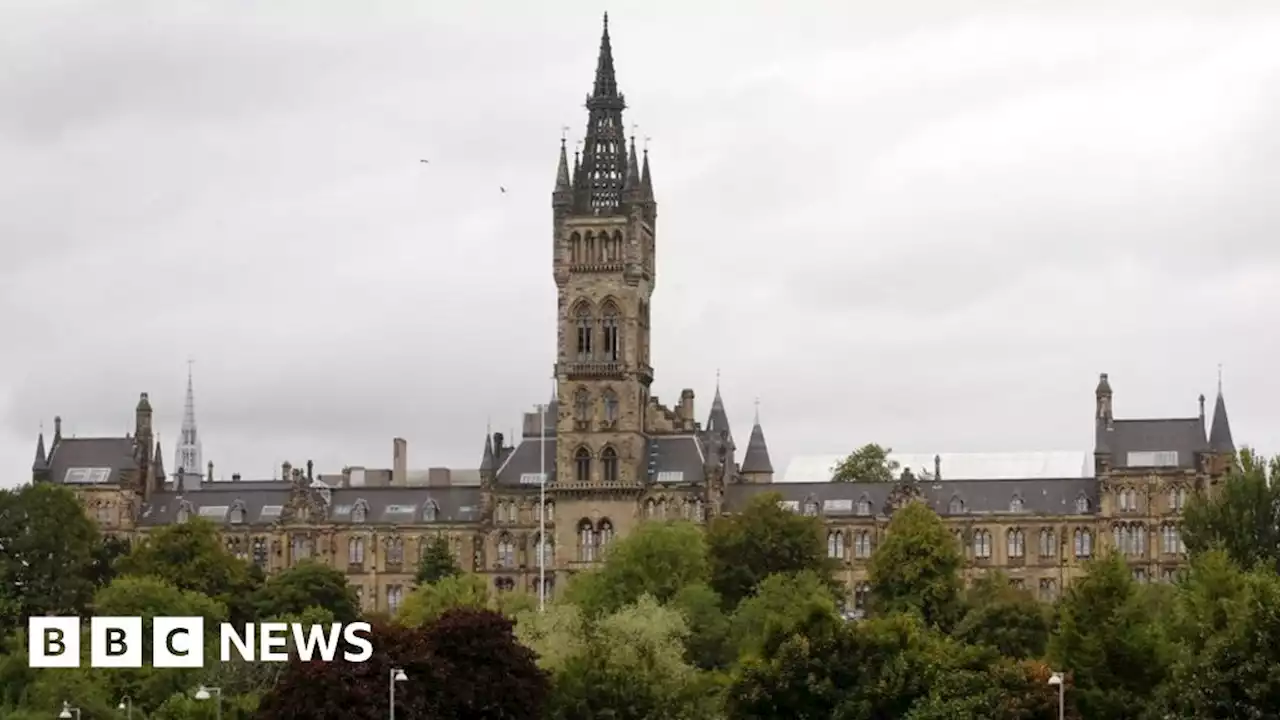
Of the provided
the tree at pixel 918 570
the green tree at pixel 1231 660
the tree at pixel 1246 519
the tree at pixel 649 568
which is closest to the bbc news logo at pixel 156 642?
the tree at pixel 649 568

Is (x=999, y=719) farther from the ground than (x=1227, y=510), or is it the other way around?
(x=1227, y=510)

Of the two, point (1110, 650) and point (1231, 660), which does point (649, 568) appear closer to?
point (1110, 650)

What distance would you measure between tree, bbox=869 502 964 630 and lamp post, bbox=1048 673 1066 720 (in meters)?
52.6

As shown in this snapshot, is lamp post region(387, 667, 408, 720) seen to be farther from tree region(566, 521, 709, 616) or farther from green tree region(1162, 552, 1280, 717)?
tree region(566, 521, 709, 616)

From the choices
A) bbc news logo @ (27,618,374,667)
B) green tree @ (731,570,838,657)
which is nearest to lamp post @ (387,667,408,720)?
bbc news logo @ (27,618,374,667)

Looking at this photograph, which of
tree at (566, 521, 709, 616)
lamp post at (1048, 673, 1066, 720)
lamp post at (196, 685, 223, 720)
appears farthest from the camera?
tree at (566, 521, 709, 616)

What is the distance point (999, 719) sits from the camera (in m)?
129

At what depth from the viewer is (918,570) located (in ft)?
616

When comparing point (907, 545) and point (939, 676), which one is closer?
point (939, 676)

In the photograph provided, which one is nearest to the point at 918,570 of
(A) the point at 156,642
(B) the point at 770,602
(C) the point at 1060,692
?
(B) the point at 770,602

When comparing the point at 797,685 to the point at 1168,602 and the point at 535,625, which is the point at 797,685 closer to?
the point at 535,625

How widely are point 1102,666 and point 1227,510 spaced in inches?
1496

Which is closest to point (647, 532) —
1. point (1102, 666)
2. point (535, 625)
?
point (535, 625)

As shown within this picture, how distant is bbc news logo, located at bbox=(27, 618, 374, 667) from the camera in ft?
496
